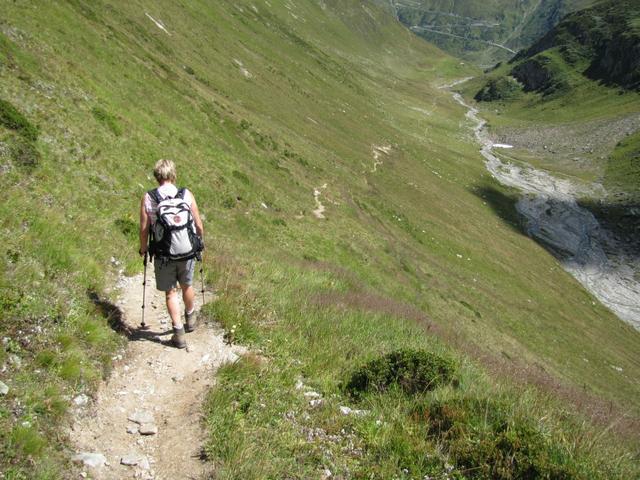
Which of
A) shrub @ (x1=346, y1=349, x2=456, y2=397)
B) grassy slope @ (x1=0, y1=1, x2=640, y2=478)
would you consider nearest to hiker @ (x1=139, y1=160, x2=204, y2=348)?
grassy slope @ (x1=0, y1=1, x2=640, y2=478)

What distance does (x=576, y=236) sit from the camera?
71125 millimetres

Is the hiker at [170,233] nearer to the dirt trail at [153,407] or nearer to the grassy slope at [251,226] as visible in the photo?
the dirt trail at [153,407]

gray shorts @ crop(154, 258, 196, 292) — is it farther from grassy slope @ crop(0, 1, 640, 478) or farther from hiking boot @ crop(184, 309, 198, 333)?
grassy slope @ crop(0, 1, 640, 478)

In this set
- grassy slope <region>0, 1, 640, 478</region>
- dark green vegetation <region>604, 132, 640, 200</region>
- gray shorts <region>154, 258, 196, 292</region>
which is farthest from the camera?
dark green vegetation <region>604, 132, 640, 200</region>

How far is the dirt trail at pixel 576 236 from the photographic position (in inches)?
2242

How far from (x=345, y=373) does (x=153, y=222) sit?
186 inches

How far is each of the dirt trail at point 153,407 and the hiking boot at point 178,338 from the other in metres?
0.13

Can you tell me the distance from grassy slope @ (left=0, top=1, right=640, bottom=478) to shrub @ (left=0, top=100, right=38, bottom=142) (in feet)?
1.28

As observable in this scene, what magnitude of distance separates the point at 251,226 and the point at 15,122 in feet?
39.3

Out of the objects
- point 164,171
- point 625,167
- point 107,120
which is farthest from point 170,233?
point 625,167

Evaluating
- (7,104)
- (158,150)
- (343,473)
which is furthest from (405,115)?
(343,473)

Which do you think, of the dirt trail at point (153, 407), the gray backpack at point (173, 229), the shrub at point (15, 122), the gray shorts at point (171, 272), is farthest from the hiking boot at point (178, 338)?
the shrub at point (15, 122)

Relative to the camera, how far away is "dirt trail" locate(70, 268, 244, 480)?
584cm

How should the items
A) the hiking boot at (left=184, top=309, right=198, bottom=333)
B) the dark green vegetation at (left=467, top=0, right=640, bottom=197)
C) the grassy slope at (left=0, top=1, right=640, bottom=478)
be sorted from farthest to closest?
the dark green vegetation at (left=467, top=0, right=640, bottom=197)
the hiking boot at (left=184, top=309, right=198, bottom=333)
the grassy slope at (left=0, top=1, right=640, bottom=478)
